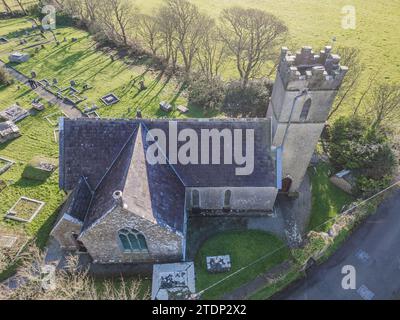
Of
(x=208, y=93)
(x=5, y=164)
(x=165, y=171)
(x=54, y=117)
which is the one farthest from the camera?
(x=208, y=93)

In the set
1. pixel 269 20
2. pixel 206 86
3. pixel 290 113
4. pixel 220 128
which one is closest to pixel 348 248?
pixel 290 113

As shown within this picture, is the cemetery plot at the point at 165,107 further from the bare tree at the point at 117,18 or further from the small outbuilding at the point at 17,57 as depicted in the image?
the small outbuilding at the point at 17,57

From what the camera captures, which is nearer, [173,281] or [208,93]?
[173,281]

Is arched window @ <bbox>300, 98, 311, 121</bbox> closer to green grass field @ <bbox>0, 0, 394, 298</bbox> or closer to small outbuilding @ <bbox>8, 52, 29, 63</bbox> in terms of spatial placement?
green grass field @ <bbox>0, 0, 394, 298</bbox>

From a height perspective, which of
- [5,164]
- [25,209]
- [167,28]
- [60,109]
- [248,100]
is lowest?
[25,209]

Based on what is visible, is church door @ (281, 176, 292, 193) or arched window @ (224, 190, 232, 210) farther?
church door @ (281, 176, 292, 193)

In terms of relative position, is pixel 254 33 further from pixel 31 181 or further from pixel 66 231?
pixel 66 231

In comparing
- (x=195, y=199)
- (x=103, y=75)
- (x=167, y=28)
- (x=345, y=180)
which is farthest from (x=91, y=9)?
(x=345, y=180)

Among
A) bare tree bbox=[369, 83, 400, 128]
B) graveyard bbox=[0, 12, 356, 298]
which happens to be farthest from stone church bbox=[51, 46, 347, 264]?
bare tree bbox=[369, 83, 400, 128]
